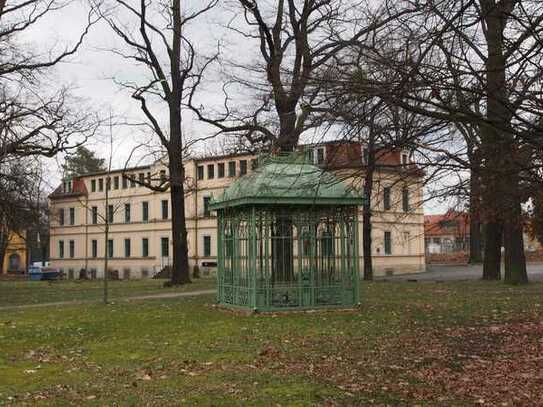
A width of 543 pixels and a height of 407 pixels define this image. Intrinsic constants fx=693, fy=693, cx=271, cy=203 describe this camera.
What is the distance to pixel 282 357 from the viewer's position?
1020cm

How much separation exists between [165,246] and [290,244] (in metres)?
46.9

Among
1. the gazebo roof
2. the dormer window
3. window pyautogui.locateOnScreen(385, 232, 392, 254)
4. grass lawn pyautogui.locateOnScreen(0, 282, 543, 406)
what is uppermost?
the dormer window

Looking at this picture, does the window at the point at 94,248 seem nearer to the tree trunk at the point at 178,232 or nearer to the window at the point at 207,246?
the window at the point at 207,246

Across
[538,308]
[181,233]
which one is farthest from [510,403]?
[181,233]

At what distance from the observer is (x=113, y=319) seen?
15.8 m

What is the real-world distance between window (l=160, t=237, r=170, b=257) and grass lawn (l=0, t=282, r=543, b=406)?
4500cm

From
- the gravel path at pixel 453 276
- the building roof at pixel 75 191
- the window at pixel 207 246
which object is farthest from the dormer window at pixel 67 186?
the gravel path at pixel 453 276

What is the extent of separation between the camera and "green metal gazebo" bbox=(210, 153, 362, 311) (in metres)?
16.0


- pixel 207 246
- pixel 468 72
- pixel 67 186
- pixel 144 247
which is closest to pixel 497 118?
pixel 468 72

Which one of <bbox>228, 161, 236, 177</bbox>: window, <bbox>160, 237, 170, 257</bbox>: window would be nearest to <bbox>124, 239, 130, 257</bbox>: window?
<bbox>160, 237, 170, 257</bbox>: window

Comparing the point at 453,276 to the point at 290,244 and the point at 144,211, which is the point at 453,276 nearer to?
the point at 290,244

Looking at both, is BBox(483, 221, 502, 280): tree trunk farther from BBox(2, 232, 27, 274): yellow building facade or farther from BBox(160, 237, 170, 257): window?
BBox(2, 232, 27, 274): yellow building facade

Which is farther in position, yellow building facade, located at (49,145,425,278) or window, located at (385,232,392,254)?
yellow building facade, located at (49,145,425,278)

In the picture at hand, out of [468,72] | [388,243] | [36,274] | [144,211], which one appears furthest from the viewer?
[144,211]
